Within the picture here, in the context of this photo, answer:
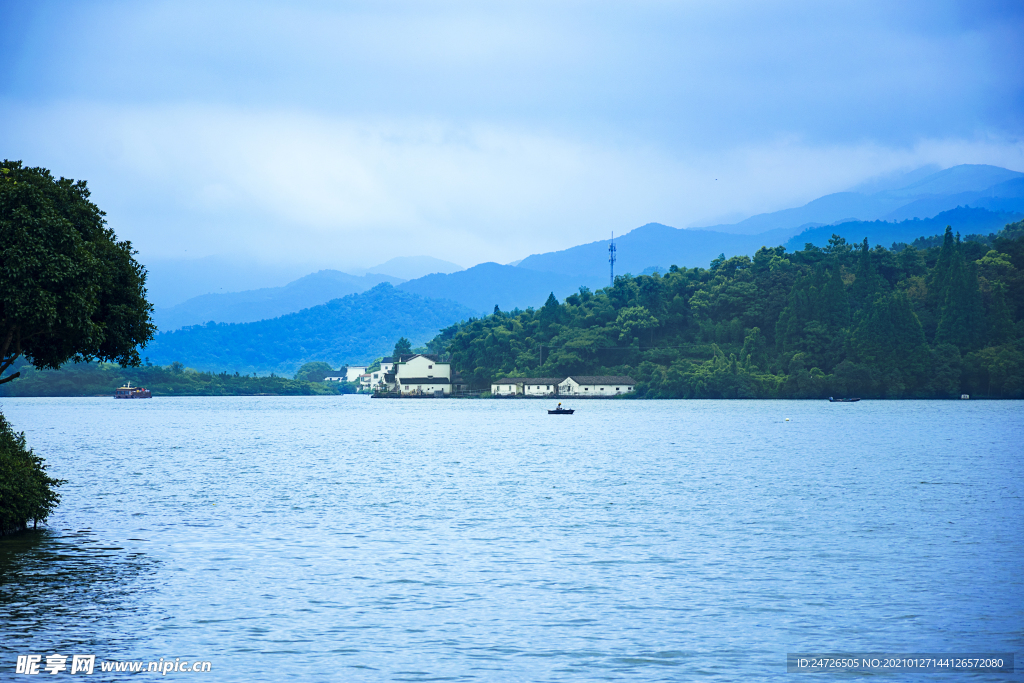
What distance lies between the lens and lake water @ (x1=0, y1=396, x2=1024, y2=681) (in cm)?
1906

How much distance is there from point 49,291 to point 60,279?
1.67ft

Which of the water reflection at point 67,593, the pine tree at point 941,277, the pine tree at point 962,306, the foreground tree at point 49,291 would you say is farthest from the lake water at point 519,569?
the pine tree at point 941,277

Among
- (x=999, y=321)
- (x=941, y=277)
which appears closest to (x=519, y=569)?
(x=999, y=321)

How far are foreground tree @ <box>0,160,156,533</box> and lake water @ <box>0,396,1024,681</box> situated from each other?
2.27 meters

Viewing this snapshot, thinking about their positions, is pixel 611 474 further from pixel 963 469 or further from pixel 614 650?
pixel 614 650

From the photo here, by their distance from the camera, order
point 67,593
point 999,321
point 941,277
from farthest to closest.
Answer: point 941,277
point 999,321
point 67,593

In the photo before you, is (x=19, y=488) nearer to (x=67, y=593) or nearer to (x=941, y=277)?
(x=67, y=593)

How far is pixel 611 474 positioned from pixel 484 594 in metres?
34.4

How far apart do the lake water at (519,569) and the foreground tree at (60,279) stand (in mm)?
6175

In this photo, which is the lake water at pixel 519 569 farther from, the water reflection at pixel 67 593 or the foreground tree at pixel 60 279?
the foreground tree at pixel 60 279

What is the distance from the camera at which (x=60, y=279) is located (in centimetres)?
3034

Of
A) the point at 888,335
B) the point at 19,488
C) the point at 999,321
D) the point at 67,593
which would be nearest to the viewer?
the point at 67,593

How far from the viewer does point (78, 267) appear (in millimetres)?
31188

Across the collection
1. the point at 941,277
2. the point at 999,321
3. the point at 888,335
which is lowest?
the point at 888,335
